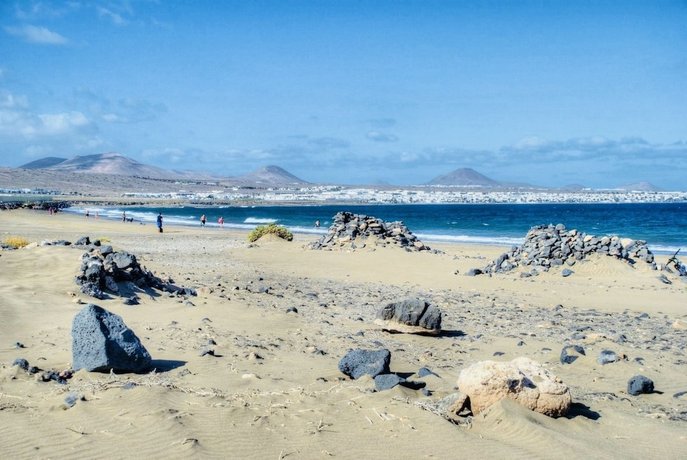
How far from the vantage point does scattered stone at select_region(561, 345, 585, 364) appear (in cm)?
809

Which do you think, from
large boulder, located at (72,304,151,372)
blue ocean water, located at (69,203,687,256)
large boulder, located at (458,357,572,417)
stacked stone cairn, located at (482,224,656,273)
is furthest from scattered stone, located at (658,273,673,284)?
blue ocean water, located at (69,203,687,256)

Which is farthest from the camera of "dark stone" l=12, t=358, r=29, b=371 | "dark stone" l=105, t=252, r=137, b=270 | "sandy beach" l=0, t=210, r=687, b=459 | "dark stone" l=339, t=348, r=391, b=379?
"dark stone" l=105, t=252, r=137, b=270

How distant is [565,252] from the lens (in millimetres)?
18328

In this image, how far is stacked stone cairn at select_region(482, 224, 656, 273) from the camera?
18.1m

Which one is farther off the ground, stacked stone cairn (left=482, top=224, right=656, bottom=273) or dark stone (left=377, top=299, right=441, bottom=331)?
stacked stone cairn (left=482, top=224, right=656, bottom=273)

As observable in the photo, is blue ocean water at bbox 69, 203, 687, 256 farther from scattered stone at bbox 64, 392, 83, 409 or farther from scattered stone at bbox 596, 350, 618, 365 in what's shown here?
scattered stone at bbox 64, 392, 83, 409

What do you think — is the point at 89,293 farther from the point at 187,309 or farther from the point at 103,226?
the point at 103,226

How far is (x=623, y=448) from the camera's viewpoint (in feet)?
16.6

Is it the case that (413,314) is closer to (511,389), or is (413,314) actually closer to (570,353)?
(570,353)

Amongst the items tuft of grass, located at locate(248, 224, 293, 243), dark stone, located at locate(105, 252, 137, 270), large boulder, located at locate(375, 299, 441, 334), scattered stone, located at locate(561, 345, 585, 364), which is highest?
dark stone, located at locate(105, 252, 137, 270)

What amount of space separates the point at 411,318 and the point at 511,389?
425 centimetres

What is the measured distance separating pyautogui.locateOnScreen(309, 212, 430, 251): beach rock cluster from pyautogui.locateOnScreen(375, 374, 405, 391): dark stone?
17.7 meters

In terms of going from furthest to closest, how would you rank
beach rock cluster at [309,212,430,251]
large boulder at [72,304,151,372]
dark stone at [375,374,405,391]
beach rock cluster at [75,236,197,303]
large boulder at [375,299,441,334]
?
1. beach rock cluster at [309,212,430,251]
2. beach rock cluster at [75,236,197,303]
3. large boulder at [375,299,441,334]
4. large boulder at [72,304,151,372]
5. dark stone at [375,374,405,391]

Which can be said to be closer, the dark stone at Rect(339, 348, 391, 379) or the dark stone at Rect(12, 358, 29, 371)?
the dark stone at Rect(12, 358, 29, 371)
